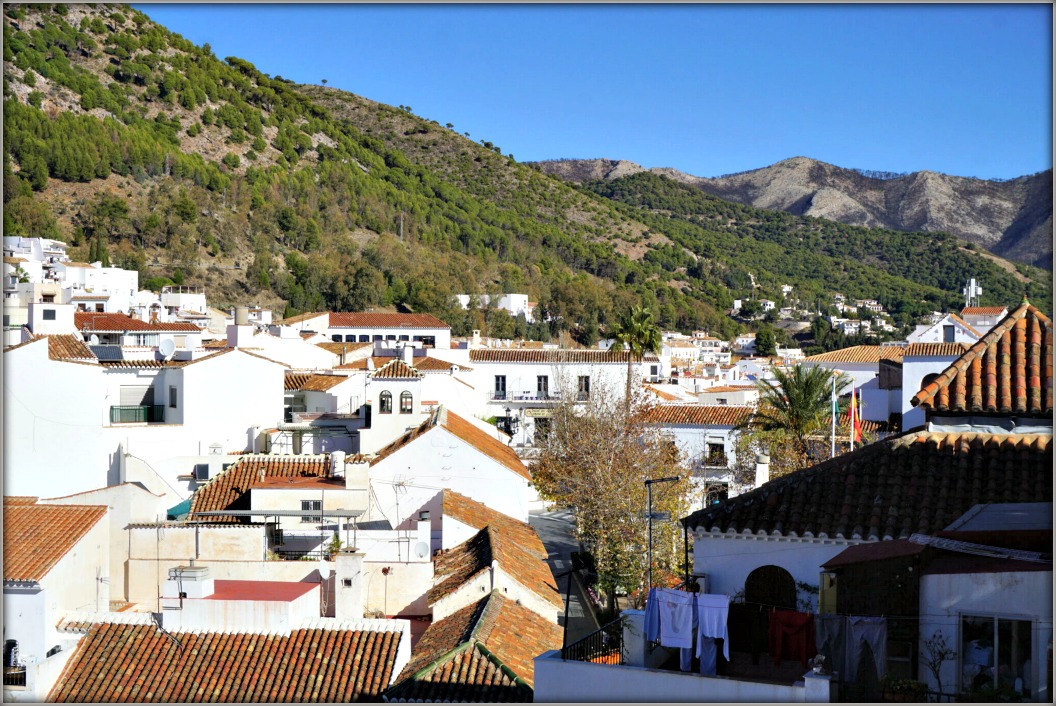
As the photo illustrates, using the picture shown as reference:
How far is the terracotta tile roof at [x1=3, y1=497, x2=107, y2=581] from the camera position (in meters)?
14.2

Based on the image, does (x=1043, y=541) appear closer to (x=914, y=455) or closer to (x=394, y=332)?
(x=914, y=455)

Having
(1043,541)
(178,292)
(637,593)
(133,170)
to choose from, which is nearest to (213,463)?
(637,593)

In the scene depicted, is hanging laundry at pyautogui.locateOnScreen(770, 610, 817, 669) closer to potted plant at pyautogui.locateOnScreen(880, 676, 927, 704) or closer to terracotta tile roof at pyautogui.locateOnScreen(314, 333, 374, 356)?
potted plant at pyautogui.locateOnScreen(880, 676, 927, 704)

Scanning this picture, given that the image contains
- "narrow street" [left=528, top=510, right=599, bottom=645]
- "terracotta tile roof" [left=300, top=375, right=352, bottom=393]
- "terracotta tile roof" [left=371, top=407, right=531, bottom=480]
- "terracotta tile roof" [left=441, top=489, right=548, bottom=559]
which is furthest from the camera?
"terracotta tile roof" [left=300, top=375, right=352, bottom=393]

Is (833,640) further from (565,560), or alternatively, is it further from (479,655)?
(565,560)

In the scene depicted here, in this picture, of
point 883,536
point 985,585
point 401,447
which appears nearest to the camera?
point 985,585

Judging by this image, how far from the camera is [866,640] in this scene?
7.61m

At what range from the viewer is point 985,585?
7266 millimetres

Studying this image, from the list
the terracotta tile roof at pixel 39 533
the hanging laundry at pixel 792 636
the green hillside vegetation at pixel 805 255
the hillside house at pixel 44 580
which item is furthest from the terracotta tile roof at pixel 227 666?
the green hillside vegetation at pixel 805 255

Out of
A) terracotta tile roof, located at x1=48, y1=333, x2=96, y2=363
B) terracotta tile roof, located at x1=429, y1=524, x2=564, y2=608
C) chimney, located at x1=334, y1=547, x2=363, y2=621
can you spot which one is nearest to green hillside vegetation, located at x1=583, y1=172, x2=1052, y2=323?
terracotta tile roof, located at x1=429, y1=524, x2=564, y2=608

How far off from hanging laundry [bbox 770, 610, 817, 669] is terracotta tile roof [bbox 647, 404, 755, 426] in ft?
73.6

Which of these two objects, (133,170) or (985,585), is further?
(133,170)

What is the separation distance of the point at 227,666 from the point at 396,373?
14556 millimetres

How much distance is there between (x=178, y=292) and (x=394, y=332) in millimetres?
18304
